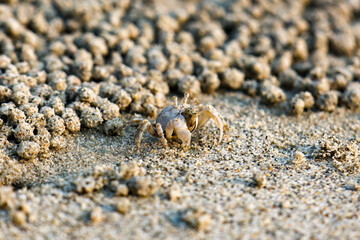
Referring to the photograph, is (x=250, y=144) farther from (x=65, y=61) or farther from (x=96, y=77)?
(x=65, y=61)

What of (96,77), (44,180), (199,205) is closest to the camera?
(199,205)

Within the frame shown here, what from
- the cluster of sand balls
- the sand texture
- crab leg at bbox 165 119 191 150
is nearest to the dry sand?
the sand texture

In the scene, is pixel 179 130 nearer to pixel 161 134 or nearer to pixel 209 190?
pixel 161 134

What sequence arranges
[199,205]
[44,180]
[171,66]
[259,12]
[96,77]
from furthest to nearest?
[259,12] → [171,66] → [96,77] → [44,180] → [199,205]

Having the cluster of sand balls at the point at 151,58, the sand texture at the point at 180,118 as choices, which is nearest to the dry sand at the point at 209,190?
the sand texture at the point at 180,118

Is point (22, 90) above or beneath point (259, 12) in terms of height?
beneath

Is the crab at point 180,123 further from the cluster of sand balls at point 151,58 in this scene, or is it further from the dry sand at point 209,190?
the cluster of sand balls at point 151,58

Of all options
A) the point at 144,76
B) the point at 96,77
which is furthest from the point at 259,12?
the point at 96,77
